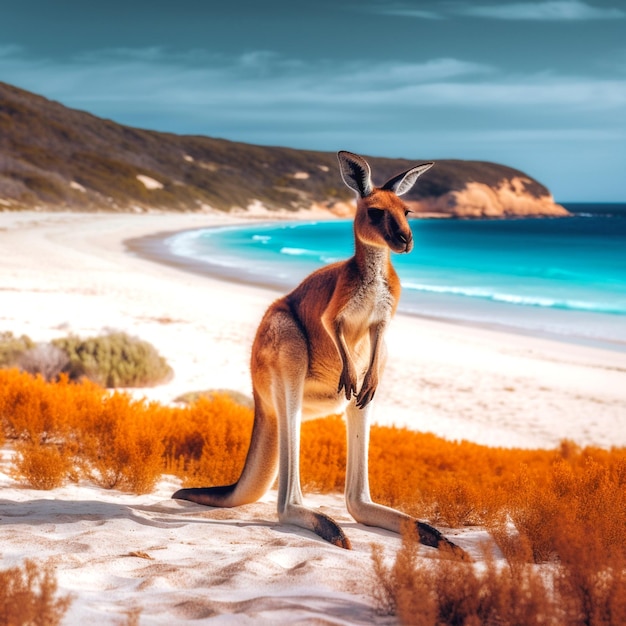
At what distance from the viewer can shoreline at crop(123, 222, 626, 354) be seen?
18719 mm

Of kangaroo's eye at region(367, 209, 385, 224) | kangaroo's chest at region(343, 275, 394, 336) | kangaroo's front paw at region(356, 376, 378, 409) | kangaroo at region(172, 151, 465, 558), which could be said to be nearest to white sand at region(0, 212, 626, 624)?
kangaroo at region(172, 151, 465, 558)

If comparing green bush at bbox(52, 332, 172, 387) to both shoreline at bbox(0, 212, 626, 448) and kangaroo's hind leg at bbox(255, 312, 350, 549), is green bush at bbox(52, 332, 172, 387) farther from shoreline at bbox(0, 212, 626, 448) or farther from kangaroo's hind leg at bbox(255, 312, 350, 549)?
kangaroo's hind leg at bbox(255, 312, 350, 549)

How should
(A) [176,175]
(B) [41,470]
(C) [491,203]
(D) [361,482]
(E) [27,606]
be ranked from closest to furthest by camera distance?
(E) [27,606] → (D) [361,482] → (B) [41,470] → (A) [176,175] → (C) [491,203]

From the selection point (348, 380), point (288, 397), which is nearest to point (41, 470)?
point (288, 397)

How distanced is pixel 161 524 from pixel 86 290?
1626cm

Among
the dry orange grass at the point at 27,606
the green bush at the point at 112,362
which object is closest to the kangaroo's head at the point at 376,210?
the dry orange grass at the point at 27,606

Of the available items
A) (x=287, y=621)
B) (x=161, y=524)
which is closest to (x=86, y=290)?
(x=161, y=524)

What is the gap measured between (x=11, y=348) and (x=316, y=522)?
6877 millimetres

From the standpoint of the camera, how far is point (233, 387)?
35.4 feet

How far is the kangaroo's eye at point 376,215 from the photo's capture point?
3.71m

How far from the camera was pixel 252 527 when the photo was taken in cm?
430

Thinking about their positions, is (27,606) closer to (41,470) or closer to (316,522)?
(316,522)

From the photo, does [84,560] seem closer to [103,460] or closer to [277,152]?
[103,460]

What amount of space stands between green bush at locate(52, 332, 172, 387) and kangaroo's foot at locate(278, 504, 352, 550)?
631 centimetres
